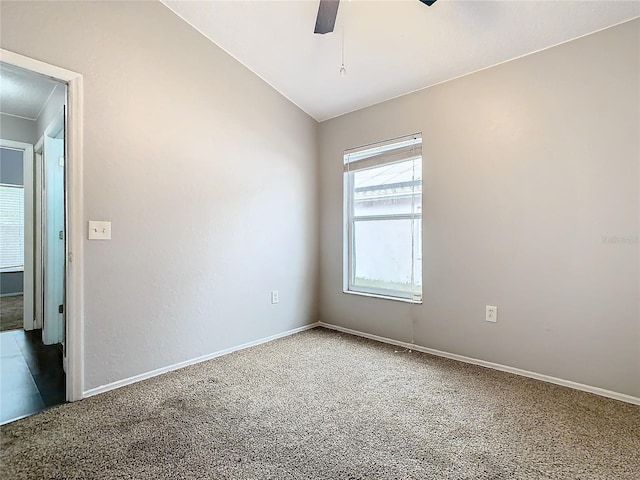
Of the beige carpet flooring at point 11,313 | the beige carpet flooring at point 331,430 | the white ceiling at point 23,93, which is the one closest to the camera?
the beige carpet flooring at point 331,430

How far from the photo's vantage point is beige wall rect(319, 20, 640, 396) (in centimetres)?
205

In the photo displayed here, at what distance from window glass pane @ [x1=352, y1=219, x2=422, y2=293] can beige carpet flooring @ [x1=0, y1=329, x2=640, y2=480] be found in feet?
2.91

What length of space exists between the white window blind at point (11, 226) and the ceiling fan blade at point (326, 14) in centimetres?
639

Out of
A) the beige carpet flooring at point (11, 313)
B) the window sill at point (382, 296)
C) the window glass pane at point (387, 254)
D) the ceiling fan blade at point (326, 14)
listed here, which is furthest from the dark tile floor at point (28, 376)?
the ceiling fan blade at point (326, 14)

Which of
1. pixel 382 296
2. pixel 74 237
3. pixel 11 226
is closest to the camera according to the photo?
pixel 74 237

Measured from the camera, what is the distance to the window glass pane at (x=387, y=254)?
304 cm

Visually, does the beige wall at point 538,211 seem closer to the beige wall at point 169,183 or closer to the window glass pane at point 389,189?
the window glass pane at point 389,189

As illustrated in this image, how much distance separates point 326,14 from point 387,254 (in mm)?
2106

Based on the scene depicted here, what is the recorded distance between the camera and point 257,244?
10.4 ft

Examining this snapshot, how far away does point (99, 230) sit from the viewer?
2176 millimetres

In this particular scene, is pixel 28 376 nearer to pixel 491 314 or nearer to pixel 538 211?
pixel 491 314

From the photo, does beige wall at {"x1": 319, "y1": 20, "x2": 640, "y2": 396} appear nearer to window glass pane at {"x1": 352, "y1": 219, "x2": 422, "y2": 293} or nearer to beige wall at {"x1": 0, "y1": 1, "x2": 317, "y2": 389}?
window glass pane at {"x1": 352, "y1": 219, "x2": 422, "y2": 293}

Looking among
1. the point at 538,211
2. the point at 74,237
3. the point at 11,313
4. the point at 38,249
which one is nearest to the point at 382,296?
the point at 538,211

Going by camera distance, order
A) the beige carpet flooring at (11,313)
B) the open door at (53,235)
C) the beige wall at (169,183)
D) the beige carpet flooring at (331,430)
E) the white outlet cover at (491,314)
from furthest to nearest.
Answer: the beige carpet flooring at (11,313), the open door at (53,235), the white outlet cover at (491,314), the beige wall at (169,183), the beige carpet flooring at (331,430)
